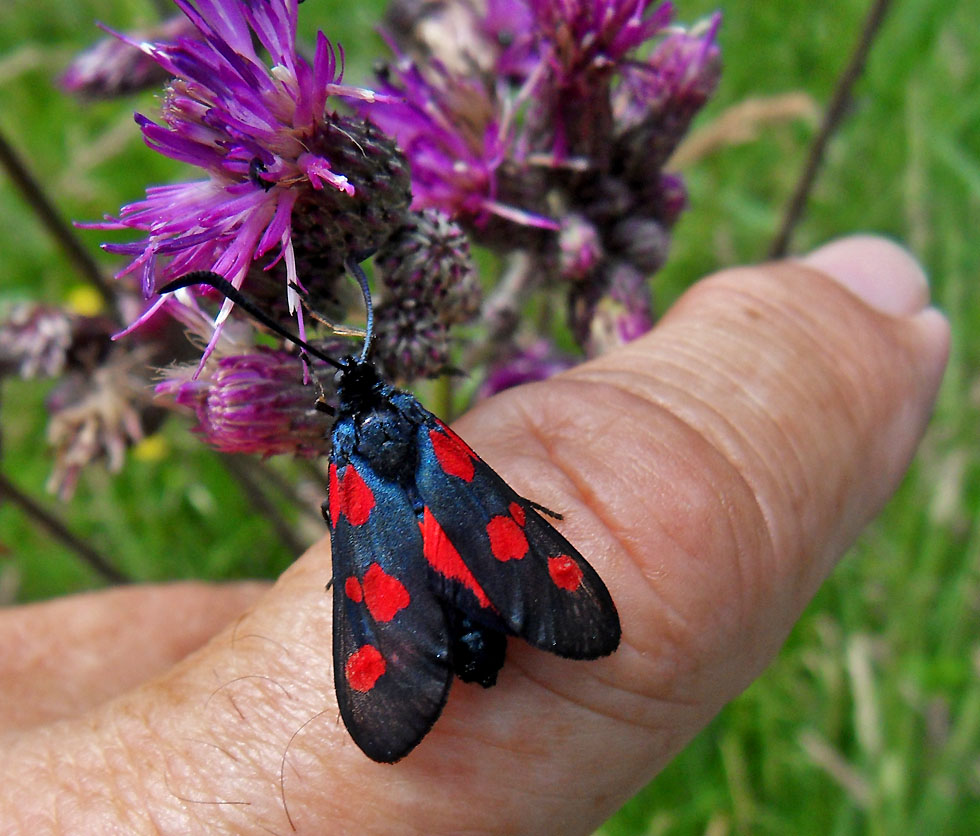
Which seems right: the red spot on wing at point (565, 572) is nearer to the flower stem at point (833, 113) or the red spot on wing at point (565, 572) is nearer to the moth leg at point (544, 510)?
the moth leg at point (544, 510)

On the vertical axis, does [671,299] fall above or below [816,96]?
below

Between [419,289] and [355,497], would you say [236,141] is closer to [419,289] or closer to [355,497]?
[419,289]

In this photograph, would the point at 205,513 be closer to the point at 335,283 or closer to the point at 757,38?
the point at 335,283

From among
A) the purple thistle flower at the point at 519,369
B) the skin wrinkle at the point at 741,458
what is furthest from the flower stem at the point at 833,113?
the skin wrinkle at the point at 741,458

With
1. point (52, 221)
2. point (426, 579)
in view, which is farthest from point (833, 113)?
point (52, 221)

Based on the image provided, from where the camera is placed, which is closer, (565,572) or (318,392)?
(565,572)

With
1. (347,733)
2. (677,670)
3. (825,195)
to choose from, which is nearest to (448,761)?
(347,733)

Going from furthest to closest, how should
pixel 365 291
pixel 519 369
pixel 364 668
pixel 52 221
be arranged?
pixel 52 221 → pixel 519 369 → pixel 365 291 → pixel 364 668
